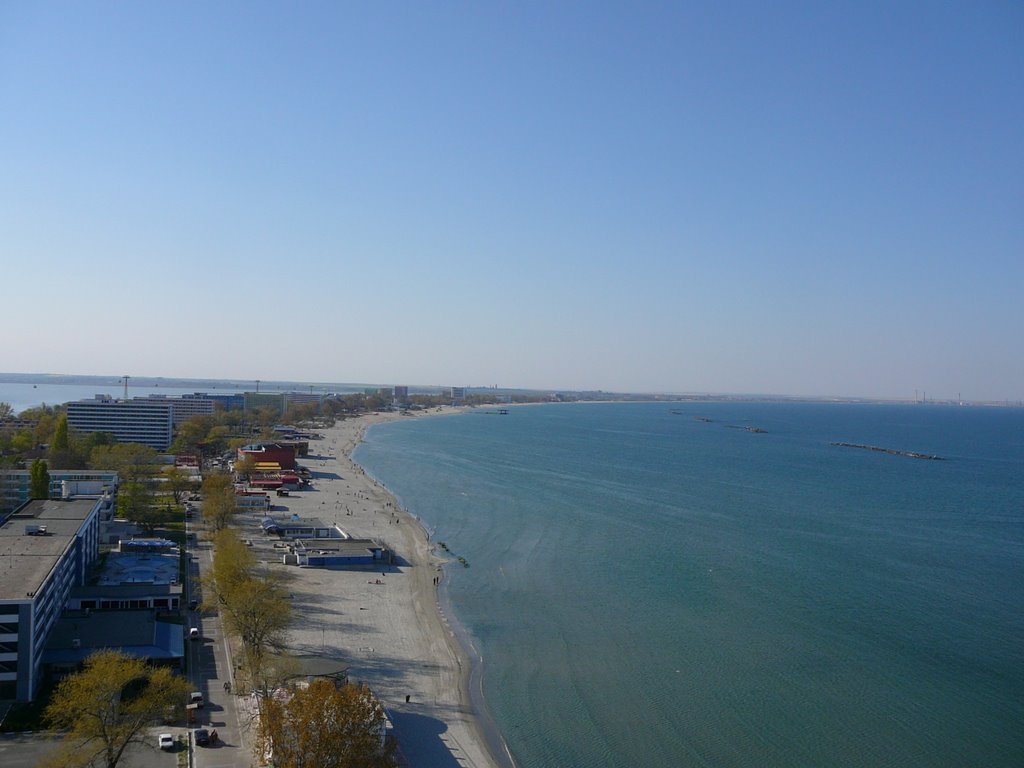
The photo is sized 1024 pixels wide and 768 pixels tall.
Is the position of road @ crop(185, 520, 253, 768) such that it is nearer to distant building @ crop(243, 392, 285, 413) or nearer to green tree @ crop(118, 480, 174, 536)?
green tree @ crop(118, 480, 174, 536)

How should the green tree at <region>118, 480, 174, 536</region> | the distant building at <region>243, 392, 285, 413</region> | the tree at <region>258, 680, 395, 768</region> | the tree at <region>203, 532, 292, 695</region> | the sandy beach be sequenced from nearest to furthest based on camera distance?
the tree at <region>258, 680, 395, 768</region>, the sandy beach, the tree at <region>203, 532, 292, 695</region>, the green tree at <region>118, 480, 174, 536</region>, the distant building at <region>243, 392, 285, 413</region>

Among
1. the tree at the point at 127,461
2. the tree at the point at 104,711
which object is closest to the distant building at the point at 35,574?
the tree at the point at 104,711

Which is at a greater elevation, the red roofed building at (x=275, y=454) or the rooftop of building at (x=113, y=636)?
the red roofed building at (x=275, y=454)

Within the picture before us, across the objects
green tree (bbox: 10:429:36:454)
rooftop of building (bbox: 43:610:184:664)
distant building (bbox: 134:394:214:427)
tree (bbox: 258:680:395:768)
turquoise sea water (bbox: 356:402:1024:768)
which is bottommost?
turquoise sea water (bbox: 356:402:1024:768)

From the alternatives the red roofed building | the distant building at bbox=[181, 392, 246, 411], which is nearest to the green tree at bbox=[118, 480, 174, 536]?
the red roofed building

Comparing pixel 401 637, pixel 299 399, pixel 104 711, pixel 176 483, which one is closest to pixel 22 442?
pixel 176 483

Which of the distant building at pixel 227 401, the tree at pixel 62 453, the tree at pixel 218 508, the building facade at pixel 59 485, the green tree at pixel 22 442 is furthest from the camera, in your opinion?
the distant building at pixel 227 401

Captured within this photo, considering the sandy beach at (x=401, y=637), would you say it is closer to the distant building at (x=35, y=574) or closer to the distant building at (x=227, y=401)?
the distant building at (x=35, y=574)
